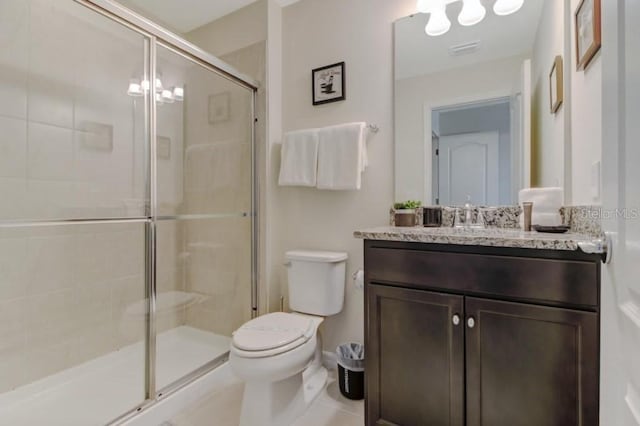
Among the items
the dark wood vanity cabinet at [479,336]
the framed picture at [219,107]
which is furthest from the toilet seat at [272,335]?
the framed picture at [219,107]

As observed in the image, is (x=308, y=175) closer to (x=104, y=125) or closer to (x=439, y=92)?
(x=439, y=92)

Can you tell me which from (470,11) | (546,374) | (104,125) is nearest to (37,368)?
(104,125)

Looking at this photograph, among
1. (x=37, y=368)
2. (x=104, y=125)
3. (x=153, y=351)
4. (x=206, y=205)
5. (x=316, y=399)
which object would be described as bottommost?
(x=316, y=399)

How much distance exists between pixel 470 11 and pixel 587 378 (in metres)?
1.70

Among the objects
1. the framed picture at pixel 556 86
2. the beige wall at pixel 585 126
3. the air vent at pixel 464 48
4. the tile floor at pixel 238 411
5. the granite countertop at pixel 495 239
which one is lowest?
the tile floor at pixel 238 411

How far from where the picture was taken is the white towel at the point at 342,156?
1813mm

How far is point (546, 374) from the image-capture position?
100cm

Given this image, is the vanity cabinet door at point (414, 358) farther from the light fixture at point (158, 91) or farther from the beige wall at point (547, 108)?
the light fixture at point (158, 91)

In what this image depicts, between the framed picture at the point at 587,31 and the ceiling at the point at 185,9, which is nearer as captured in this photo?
the framed picture at the point at 587,31

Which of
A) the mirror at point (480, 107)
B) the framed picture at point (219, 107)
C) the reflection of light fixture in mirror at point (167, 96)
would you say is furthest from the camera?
the framed picture at point (219, 107)

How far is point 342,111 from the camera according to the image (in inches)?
78.6

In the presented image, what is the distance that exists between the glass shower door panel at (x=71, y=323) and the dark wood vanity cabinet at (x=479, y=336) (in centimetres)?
128

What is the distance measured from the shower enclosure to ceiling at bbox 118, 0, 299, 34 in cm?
46

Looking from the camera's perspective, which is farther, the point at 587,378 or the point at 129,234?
the point at 129,234
